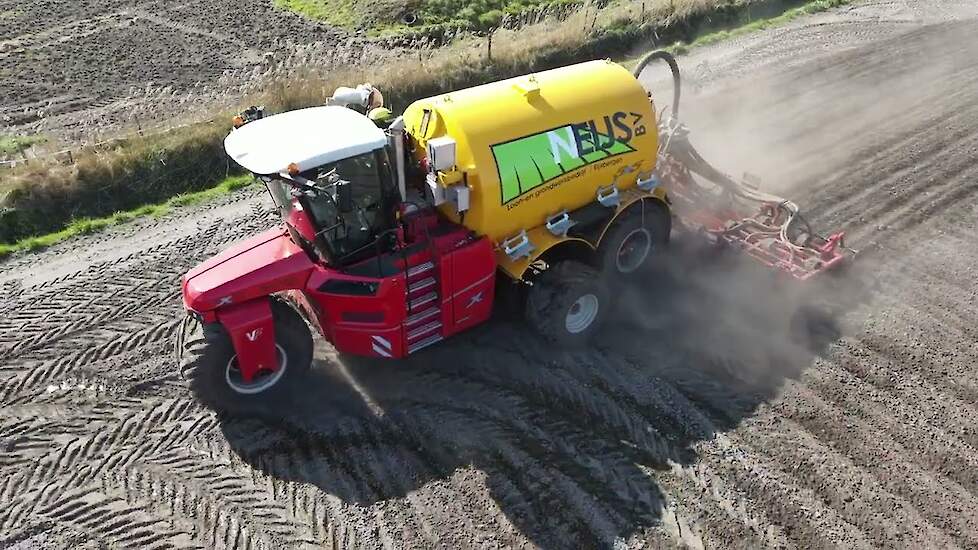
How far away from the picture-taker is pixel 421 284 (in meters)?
6.67

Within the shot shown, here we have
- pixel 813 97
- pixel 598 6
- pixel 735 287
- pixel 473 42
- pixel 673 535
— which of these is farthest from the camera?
pixel 598 6

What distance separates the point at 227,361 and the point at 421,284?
1965mm

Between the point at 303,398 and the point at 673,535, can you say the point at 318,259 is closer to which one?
the point at 303,398

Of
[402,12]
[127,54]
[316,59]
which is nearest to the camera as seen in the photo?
[316,59]

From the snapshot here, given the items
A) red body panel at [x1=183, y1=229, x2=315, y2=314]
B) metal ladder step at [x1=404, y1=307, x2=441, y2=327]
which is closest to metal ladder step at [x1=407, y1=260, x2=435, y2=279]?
metal ladder step at [x1=404, y1=307, x2=441, y2=327]

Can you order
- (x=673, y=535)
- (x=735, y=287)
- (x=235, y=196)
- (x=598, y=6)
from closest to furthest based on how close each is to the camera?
(x=673, y=535), (x=735, y=287), (x=235, y=196), (x=598, y=6)

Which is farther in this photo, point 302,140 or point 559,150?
point 559,150

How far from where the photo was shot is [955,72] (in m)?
14.5

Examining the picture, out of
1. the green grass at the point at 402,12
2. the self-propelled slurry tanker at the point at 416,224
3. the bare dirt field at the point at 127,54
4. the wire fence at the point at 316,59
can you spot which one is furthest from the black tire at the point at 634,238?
the green grass at the point at 402,12

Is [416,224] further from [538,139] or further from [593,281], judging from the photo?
[593,281]

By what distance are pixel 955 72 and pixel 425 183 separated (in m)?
13.5

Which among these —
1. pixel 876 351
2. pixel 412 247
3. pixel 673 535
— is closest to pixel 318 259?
pixel 412 247

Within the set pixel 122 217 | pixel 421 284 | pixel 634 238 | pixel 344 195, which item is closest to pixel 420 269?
pixel 421 284

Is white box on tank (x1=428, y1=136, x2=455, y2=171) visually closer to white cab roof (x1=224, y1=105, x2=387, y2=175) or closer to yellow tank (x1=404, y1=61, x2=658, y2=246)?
yellow tank (x1=404, y1=61, x2=658, y2=246)
